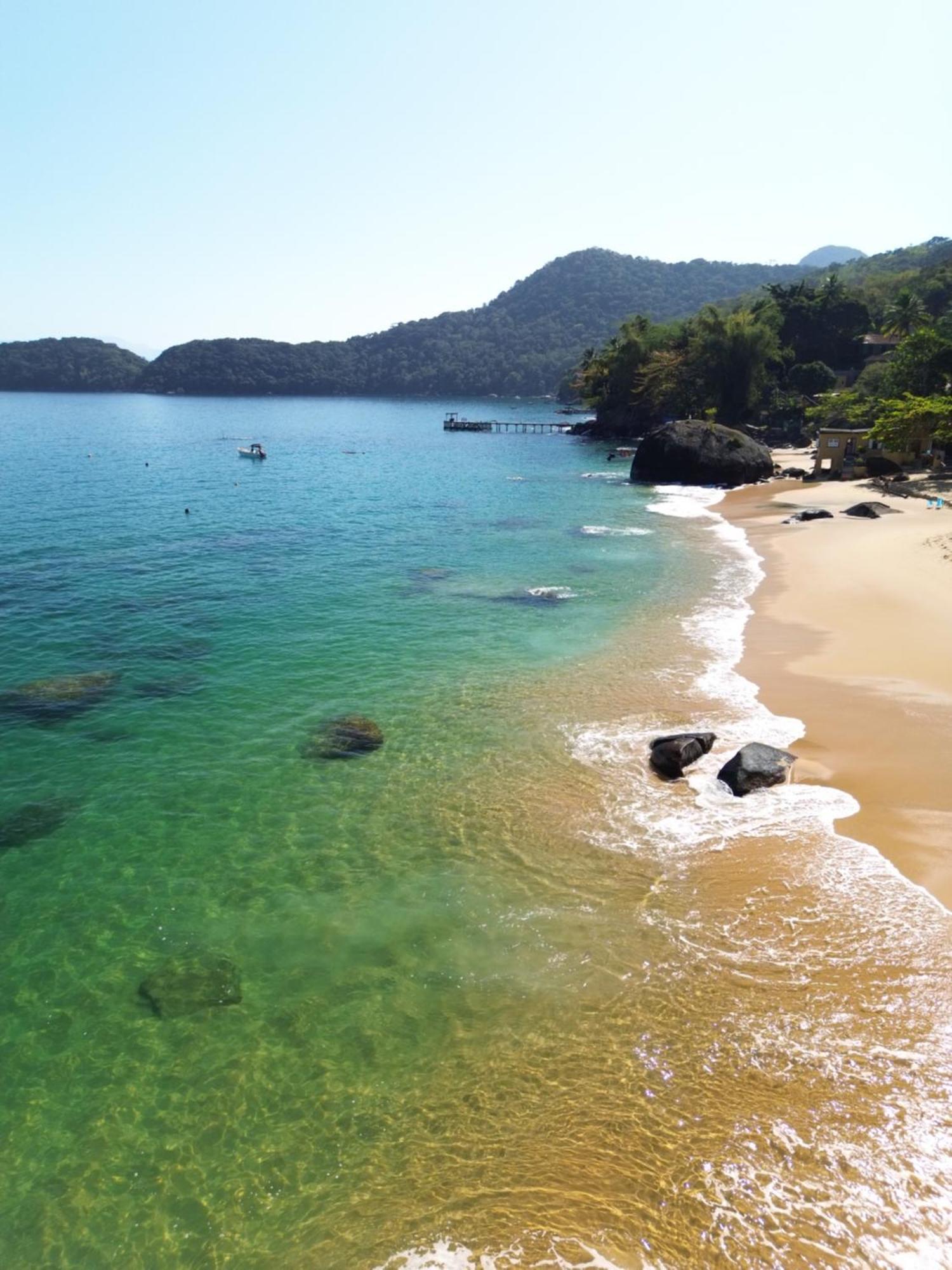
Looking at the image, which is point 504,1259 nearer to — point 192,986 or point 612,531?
point 192,986

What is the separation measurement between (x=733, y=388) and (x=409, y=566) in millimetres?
75970

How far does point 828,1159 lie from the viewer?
902cm

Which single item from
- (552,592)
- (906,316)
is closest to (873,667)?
(552,592)

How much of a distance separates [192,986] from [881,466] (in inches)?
2653

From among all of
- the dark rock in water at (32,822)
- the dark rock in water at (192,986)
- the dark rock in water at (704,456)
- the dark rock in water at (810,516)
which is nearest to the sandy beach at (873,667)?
the dark rock in water at (810,516)

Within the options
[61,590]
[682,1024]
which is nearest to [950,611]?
[682,1024]

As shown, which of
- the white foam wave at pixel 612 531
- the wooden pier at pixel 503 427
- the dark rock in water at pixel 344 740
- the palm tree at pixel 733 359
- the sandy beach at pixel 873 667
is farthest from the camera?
the wooden pier at pixel 503 427

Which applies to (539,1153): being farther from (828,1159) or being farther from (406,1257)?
(828,1159)

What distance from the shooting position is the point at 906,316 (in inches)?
4102

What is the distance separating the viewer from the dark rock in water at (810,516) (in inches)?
1956

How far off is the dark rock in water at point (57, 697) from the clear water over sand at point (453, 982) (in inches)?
26.9

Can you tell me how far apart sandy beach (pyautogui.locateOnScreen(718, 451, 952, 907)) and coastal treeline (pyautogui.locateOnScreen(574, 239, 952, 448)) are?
3351cm

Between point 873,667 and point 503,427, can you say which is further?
point 503,427

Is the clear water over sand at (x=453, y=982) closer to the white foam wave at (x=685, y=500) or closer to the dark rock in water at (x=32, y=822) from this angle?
the dark rock in water at (x=32, y=822)
